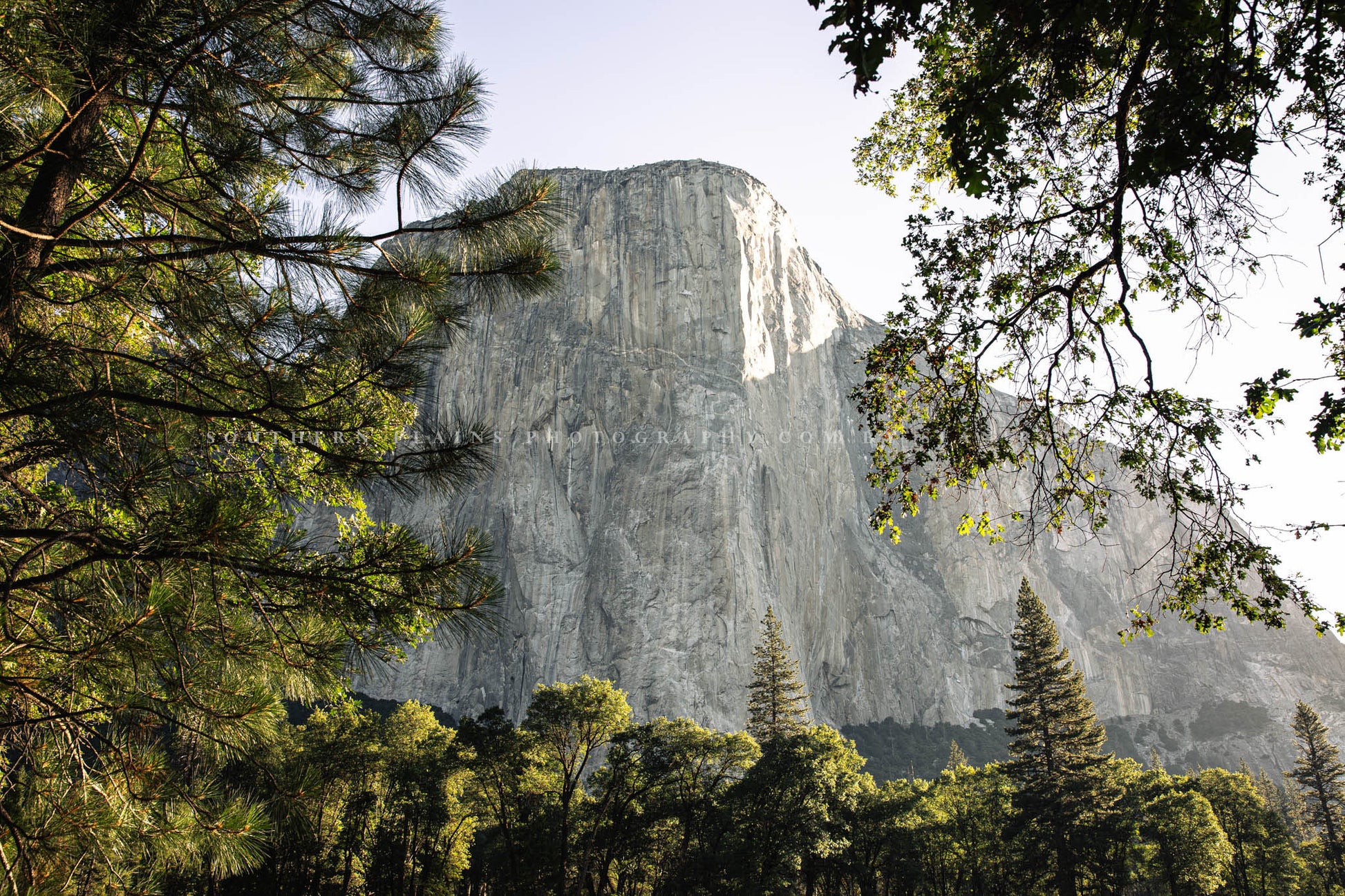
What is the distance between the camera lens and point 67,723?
3.50 metres

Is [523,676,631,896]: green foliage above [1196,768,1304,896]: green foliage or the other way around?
above

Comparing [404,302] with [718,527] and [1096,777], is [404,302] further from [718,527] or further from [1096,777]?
[718,527]

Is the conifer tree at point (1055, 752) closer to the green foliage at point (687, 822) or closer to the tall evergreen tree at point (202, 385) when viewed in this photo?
the green foliage at point (687, 822)

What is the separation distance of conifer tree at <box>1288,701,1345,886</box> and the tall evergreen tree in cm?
4305

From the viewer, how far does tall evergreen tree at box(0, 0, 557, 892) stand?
11.4 feet

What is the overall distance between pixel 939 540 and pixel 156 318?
322ft

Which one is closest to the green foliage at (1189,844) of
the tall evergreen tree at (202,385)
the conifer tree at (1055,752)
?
the conifer tree at (1055,752)

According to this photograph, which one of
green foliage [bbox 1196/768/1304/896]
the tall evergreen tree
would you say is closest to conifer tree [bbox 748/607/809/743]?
green foliage [bbox 1196/768/1304/896]

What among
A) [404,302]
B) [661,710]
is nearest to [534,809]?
[404,302]

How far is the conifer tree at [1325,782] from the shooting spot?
33.0 m

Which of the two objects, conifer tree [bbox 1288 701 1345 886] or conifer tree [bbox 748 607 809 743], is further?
conifer tree [bbox 1288 701 1345 886]

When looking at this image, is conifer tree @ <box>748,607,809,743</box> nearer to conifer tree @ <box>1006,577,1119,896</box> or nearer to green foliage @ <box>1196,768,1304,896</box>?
conifer tree @ <box>1006,577,1119,896</box>

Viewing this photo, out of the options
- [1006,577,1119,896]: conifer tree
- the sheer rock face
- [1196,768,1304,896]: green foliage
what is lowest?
[1196,768,1304,896]: green foliage

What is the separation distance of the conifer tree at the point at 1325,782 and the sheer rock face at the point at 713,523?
2937 cm
